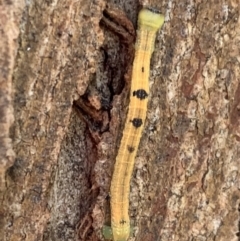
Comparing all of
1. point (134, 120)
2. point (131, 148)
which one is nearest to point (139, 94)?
point (134, 120)

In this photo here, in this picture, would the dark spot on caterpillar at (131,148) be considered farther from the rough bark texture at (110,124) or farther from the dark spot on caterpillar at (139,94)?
the dark spot on caterpillar at (139,94)

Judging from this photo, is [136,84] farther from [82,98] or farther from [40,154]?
[40,154]

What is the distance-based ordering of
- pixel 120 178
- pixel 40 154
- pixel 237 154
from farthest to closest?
1. pixel 237 154
2. pixel 120 178
3. pixel 40 154

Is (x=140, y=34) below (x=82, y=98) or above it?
above

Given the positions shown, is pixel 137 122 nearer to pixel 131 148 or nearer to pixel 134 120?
pixel 134 120

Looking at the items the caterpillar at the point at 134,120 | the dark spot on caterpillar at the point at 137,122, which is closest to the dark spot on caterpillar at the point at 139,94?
the caterpillar at the point at 134,120

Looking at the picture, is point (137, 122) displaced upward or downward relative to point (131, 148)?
upward

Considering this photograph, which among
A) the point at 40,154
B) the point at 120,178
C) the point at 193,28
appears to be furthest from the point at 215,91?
the point at 40,154

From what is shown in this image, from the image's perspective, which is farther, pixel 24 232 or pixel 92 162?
pixel 92 162
